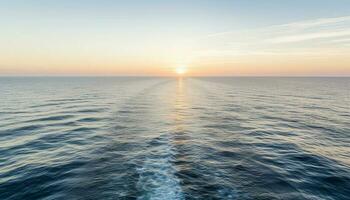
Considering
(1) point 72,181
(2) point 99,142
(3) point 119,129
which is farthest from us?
(3) point 119,129

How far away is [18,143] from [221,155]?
78.8ft

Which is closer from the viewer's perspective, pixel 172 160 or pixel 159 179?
pixel 159 179

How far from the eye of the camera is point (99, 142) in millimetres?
26438

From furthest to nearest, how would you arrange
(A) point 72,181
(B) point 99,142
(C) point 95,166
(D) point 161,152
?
(B) point 99,142 → (D) point 161,152 → (C) point 95,166 → (A) point 72,181

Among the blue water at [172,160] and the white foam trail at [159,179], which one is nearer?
the white foam trail at [159,179]

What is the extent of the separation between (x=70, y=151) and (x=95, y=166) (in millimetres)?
5986

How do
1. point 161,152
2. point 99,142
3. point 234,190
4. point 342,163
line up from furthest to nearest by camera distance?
point 99,142, point 161,152, point 342,163, point 234,190

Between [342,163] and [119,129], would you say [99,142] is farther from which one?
[342,163]

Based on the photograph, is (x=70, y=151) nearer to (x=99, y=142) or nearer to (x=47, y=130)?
(x=99, y=142)

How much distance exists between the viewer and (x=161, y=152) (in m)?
23.3

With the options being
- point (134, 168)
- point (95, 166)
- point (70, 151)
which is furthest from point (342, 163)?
point (70, 151)

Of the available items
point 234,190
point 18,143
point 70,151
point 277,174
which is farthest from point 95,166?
point 277,174

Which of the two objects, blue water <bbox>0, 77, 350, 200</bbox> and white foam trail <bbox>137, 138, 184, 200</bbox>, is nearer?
white foam trail <bbox>137, 138, 184, 200</bbox>

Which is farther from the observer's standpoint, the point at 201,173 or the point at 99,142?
the point at 99,142
